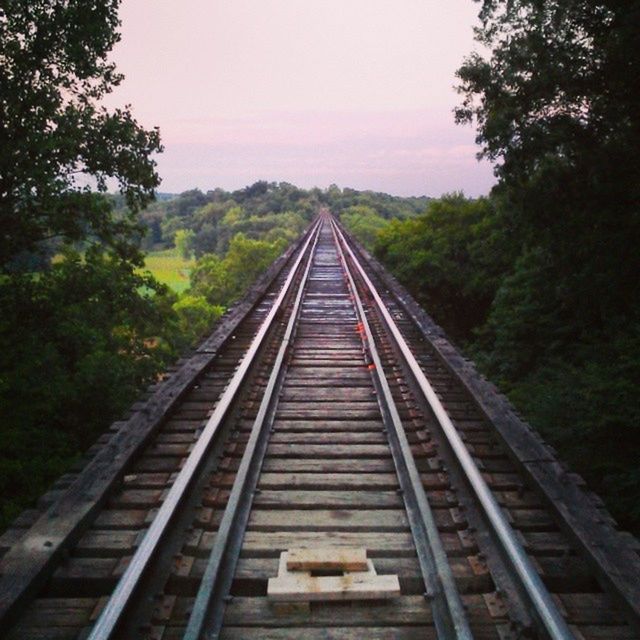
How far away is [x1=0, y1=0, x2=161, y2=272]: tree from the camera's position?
34.8ft

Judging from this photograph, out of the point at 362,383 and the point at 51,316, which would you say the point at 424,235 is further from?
the point at 362,383

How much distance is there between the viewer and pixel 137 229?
536 inches

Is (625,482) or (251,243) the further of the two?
(251,243)

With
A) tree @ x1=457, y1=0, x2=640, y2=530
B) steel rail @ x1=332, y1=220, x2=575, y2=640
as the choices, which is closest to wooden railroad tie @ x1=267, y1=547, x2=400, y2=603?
steel rail @ x1=332, y1=220, x2=575, y2=640

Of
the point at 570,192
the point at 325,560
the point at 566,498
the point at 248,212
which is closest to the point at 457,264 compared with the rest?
the point at 570,192

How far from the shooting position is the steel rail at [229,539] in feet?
9.25

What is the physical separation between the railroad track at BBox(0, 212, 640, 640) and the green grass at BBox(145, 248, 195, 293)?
96.8 metres

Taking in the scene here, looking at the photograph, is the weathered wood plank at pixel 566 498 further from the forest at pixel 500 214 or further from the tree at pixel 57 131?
the tree at pixel 57 131

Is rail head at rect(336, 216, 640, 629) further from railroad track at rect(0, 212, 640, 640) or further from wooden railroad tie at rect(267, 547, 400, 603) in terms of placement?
wooden railroad tie at rect(267, 547, 400, 603)

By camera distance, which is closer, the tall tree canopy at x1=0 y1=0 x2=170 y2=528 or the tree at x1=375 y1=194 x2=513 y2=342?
the tall tree canopy at x1=0 y1=0 x2=170 y2=528

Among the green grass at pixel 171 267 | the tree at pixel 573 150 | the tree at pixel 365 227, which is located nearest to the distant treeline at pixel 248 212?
the green grass at pixel 171 267

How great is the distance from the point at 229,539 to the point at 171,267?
12716 centimetres

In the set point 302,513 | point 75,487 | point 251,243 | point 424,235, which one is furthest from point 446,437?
point 251,243

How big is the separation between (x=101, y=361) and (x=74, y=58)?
6273 millimetres
